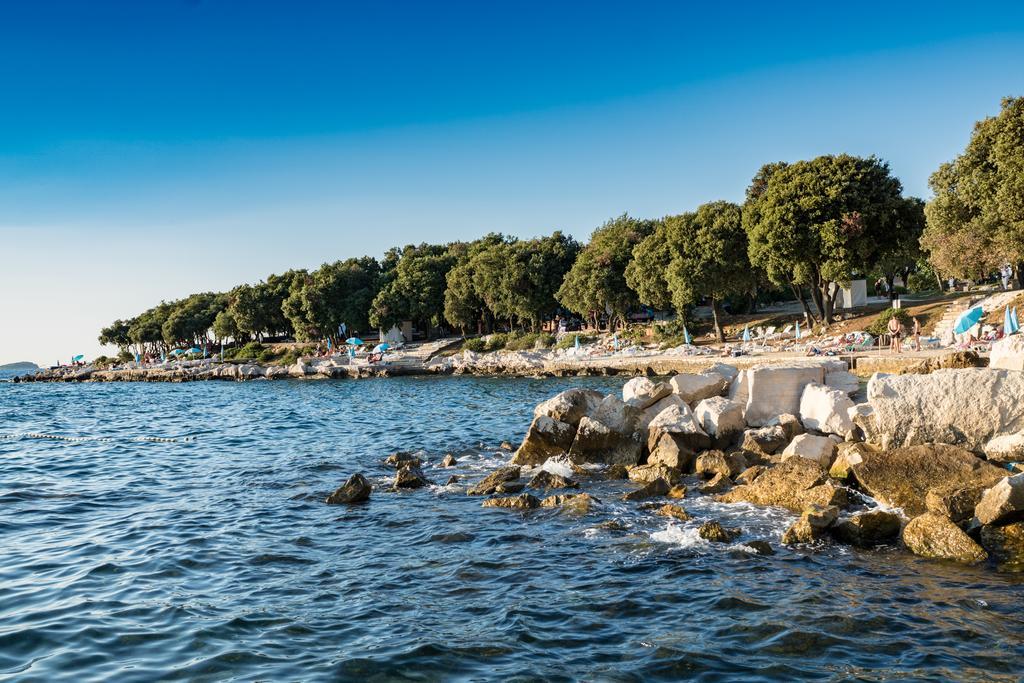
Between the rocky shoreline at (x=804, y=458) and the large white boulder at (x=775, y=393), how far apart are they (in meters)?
0.03

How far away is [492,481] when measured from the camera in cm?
1581

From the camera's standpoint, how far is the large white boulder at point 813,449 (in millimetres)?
14823

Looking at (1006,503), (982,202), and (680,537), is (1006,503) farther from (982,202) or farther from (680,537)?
(982,202)

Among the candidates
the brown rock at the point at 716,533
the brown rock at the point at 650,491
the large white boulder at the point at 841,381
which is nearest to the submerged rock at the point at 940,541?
the brown rock at the point at 716,533

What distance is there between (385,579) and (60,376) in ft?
379

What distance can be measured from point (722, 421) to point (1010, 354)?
664 cm

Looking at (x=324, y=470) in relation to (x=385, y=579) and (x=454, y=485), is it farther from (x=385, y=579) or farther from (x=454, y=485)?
(x=385, y=579)

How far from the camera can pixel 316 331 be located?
10319cm

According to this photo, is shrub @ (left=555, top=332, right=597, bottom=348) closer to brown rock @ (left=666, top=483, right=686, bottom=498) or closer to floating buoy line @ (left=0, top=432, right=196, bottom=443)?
floating buoy line @ (left=0, top=432, right=196, bottom=443)

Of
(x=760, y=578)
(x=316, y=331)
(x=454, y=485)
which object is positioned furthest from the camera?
(x=316, y=331)

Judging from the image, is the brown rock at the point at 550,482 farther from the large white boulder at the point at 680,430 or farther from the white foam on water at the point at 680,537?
the white foam on water at the point at 680,537

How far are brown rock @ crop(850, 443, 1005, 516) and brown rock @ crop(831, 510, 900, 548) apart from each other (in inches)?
48.8

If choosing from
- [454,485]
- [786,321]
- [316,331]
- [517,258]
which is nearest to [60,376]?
[316,331]

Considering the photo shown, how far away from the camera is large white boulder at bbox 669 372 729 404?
65.8 feet
